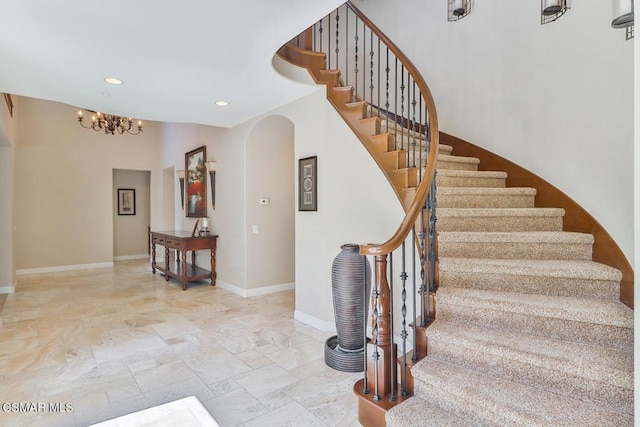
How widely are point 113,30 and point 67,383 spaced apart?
2.69 m

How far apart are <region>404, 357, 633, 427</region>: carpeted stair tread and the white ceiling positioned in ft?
7.76

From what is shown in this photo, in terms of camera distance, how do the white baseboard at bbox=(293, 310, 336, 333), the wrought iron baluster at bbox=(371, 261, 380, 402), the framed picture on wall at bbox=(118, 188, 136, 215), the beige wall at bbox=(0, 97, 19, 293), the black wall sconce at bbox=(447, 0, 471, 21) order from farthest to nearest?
the framed picture on wall at bbox=(118, 188, 136, 215), the beige wall at bbox=(0, 97, 19, 293), the white baseboard at bbox=(293, 310, 336, 333), the black wall sconce at bbox=(447, 0, 471, 21), the wrought iron baluster at bbox=(371, 261, 380, 402)

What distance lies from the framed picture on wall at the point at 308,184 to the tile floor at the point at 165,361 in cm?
A: 142

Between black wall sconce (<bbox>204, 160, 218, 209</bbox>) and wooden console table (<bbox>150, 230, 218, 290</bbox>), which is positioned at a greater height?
black wall sconce (<bbox>204, 160, 218, 209</bbox>)

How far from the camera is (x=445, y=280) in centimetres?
257

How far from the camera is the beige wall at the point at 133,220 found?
29.7 ft

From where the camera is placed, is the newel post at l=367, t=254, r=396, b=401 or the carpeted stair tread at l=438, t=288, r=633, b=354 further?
the newel post at l=367, t=254, r=396, b=401

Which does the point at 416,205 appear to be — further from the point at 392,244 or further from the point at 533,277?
the point at 533,277

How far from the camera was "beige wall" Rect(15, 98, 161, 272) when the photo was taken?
7148 mm

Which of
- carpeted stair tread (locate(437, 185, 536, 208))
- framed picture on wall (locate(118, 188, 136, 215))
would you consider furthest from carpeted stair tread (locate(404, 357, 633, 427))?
framed picture on wall (locate(118, 188, 136, 215))

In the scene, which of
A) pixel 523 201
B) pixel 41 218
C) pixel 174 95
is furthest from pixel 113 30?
pixel 41 218

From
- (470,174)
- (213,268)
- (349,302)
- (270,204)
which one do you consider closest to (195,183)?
(213,268)

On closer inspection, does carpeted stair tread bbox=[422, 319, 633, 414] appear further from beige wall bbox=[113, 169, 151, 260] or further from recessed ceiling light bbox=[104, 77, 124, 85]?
beige wall bbox=[113, 169, 151, 260]

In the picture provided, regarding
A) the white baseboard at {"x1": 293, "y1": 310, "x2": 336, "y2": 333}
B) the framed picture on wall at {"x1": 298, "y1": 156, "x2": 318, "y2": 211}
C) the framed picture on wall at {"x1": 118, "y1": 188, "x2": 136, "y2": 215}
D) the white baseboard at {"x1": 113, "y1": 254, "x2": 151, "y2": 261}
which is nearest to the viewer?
the white baseboard at {"x1": 293, "y1": 310, "x2": 336, "y2": 333}
